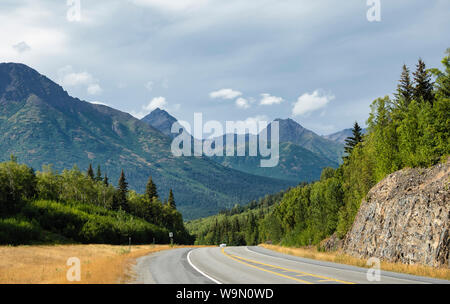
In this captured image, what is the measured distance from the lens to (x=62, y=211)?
224 ft

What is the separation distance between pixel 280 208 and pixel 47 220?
70886 mm

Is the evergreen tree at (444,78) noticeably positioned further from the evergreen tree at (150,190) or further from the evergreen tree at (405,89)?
the evergreen tree at (150,190)

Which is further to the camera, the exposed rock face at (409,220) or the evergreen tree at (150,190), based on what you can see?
the evergreen tree at (150,190)

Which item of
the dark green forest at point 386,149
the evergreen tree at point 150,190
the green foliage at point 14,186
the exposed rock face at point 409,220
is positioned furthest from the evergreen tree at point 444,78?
the evergreen tree at point 150,190

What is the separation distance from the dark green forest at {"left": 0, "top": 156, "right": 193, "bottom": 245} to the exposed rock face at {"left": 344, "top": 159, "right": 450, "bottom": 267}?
47643 millimetres

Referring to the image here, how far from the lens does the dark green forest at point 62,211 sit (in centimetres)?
5697

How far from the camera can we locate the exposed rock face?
2197cm

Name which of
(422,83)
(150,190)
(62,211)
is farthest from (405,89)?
(150,190)

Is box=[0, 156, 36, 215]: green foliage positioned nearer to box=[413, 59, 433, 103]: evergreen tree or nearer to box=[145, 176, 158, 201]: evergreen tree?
box=[145, 176, 158, 201]: evergreen tree

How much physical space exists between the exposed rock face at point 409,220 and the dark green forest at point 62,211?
47643mm

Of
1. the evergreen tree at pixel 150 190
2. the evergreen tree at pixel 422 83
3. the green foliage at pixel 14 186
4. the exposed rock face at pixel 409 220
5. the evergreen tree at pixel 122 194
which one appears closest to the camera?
the exposed rock face at pixel 409 220

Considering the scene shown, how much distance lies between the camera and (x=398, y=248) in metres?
25.8
